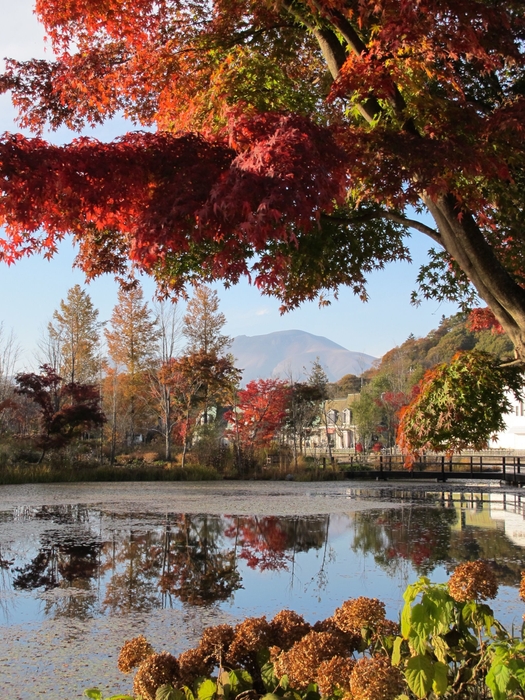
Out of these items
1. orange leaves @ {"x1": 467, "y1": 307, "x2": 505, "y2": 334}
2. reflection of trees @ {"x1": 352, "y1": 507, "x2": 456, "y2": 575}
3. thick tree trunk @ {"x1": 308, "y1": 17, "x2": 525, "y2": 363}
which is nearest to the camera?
thick tree trunk @ {"x1": 308, "y1": 17, "x2": 525, "y2": 363}

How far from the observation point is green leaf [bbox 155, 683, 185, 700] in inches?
89.4

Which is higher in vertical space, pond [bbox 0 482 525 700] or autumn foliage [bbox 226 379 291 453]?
autumn foliage [bbox 226 379 291 453]

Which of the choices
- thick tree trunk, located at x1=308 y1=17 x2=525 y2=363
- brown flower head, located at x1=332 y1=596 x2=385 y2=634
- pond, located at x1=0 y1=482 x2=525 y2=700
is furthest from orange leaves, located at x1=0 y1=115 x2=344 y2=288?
pond, located at x1=0 y1=482 x2=525 y2=700

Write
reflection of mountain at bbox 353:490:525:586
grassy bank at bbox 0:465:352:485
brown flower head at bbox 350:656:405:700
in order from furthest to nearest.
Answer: grassy bank at bbox 0:465:352:485
reflection of mountain at bbox 353:490:525:586
brown flower head at bbox 350:656:405:700

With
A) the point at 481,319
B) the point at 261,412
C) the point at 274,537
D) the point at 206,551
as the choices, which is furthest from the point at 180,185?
the point at 261,412

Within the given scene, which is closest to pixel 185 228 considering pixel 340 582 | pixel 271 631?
pixel 271 631

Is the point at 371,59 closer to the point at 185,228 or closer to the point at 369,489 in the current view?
the point at 185,228

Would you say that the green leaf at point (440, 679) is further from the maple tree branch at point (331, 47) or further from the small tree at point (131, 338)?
the small tree at point (131, 338)

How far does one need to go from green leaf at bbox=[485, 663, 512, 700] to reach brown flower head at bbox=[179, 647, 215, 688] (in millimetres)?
1070

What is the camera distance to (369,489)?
20.5 metres

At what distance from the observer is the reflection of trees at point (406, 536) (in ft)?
26.4

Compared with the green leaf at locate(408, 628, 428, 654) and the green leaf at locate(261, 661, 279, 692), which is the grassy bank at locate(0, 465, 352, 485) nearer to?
the green leaf at locate(261, 661, 279, 692)

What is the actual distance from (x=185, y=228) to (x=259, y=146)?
559 mm

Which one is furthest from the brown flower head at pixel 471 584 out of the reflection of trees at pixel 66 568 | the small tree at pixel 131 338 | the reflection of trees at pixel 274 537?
the small tree at pixel 131 338
